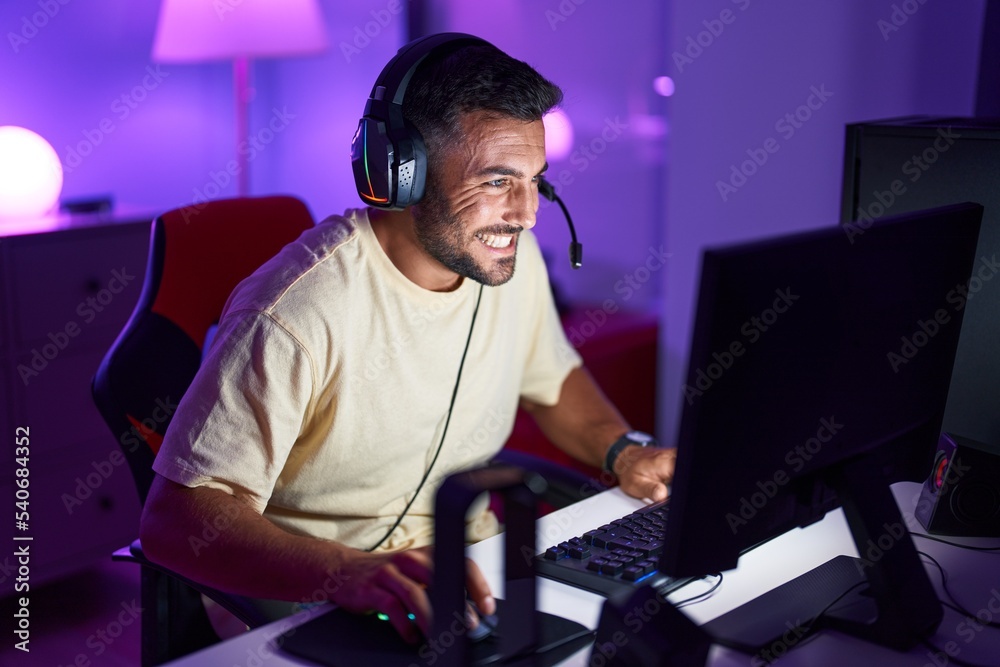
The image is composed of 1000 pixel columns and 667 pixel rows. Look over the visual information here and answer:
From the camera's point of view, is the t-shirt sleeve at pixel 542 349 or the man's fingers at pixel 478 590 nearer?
the man's fingers at pixel 478 590

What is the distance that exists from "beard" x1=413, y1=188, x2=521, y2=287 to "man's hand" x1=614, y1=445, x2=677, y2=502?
331mm

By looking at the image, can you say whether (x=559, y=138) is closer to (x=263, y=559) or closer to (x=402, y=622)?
(x=263, y=559)

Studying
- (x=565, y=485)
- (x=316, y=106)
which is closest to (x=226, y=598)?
(x=565, y=485)

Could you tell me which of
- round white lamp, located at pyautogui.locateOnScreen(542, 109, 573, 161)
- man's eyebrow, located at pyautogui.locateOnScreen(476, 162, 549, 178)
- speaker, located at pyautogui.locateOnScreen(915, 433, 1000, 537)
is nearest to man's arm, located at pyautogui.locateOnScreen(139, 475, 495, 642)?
man's eyebrow, located at pyautogui.locateOnScreen(476, 162, 549, 178)

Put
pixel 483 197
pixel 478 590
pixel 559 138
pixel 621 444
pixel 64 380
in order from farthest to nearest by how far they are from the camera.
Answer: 1. pixel 559 138
2. pixel 64 380
3. pixel 621 444
4. pixel 483 197
5. pixel 478 590

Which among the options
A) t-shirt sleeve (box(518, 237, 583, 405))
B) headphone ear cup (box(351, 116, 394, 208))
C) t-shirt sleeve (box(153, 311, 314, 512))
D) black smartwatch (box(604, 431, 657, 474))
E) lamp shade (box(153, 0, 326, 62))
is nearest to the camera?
t-shirt sleeve (box(153, 311, 314, 512))

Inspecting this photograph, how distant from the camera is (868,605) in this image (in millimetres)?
1087

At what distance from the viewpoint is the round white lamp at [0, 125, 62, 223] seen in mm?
2463

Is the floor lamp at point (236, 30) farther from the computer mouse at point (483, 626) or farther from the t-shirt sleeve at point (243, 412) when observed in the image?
the computer mouse at point (483, 626)

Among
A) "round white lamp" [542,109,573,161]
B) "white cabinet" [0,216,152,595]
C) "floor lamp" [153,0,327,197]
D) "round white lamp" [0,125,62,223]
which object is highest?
"floor lamp" [153,0,327,197]

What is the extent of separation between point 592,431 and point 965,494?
0.58m

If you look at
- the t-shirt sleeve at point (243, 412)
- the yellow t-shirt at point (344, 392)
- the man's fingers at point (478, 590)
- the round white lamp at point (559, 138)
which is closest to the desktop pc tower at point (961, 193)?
the yellow t-shirt at point (344, 392)

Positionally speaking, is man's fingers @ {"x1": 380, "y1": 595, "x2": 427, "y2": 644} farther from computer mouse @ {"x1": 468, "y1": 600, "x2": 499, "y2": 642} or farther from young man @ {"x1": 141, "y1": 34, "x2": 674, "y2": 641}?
young man @ {"x1": 141, "y1": 34, "x2": 674, "y2": 641}

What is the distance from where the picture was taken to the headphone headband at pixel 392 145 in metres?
1.37
